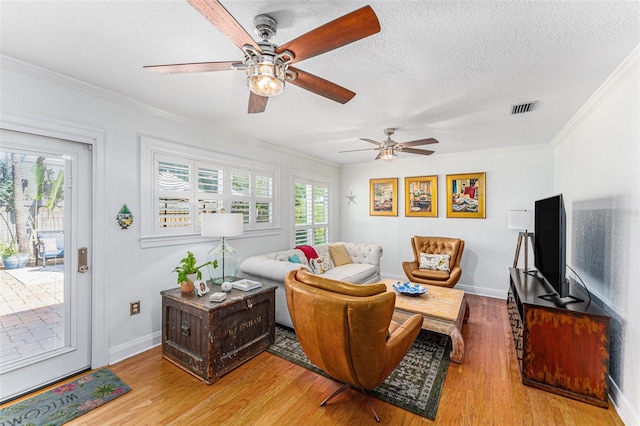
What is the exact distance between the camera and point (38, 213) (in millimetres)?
2295

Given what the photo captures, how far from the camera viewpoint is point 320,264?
4.24 m

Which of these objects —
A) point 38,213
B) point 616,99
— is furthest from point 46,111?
point 616,99

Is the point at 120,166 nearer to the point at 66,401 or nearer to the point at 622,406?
the point at 66,401

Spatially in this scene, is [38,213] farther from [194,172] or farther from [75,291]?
[194,172]

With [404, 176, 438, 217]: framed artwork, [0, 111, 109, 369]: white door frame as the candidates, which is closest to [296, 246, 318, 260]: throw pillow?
[404, 176, 438, 217]: framed artwork

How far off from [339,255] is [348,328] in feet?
10.2

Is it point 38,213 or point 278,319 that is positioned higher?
point 38,213

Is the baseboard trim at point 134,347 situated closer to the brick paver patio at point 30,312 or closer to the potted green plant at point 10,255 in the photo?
the brick paver patio at point 30,312

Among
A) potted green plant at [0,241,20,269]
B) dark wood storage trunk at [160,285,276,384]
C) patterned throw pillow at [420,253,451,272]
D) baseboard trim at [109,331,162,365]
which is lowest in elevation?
baseboard trim at [109,331,162,365]

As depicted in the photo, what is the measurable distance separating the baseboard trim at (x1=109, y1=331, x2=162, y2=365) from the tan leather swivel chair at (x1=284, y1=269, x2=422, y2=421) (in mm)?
1911

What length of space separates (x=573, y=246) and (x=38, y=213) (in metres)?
5.44

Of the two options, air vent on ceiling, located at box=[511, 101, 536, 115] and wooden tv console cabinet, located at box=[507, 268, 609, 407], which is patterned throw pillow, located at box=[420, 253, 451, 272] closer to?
wooden tv console cabinet, located at box=[507, 268, 609, 407]

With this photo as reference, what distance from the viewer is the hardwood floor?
1.92 metres

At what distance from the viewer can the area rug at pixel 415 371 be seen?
2084 millimetres
